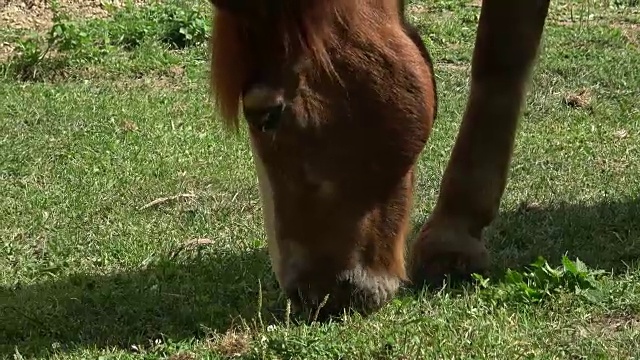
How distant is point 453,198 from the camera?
3887 millimetres

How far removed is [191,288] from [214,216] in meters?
1.03

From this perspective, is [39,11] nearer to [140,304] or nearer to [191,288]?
[191,288]

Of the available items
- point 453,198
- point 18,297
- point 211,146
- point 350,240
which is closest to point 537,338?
point 350,240

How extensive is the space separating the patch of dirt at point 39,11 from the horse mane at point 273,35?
246 inches

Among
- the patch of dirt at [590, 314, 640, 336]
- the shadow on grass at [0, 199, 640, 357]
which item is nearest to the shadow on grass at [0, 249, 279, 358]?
the shadow on grass at [0, 199, 640, 357]

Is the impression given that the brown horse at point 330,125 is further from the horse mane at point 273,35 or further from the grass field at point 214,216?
the grass field at point 214,216

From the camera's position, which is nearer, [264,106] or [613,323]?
[264,106]

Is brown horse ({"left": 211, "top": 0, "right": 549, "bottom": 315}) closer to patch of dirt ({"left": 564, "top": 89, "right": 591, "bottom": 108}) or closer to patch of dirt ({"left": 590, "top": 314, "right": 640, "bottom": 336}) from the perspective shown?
patch of dirt ({"left": 590, "top": 314, "right": 640, "bottom": 336})

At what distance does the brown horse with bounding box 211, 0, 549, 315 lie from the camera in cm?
296

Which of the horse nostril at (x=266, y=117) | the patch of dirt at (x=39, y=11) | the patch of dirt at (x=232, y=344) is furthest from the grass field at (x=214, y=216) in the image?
the horse nostril at (x=266, y=117)

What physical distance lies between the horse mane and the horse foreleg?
0.90m

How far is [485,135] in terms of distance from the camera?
154 inches

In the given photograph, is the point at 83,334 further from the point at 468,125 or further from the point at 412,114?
the point at 468,125

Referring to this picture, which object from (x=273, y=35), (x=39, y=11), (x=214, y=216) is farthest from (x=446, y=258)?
(x=39, y=11)
